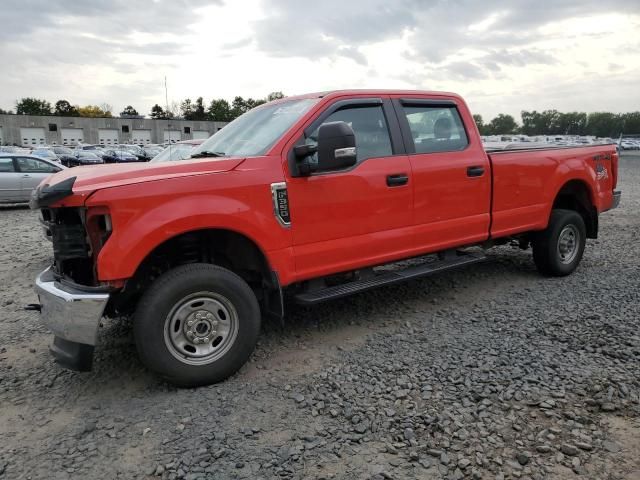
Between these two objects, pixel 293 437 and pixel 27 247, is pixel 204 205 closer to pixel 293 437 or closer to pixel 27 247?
pixel 293 437

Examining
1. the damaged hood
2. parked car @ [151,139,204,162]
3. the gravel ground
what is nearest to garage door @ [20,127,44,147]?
parked car @ [151,139,204,162]

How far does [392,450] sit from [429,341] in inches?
61.1

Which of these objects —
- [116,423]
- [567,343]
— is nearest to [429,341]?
[567,343]

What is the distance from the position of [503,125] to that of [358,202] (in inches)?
4740

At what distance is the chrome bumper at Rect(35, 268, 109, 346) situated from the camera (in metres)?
3.12

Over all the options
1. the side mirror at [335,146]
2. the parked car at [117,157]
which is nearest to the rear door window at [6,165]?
the side mirror at [335,146]

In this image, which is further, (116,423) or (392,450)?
(116,423)

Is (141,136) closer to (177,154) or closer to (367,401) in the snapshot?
(177,154)

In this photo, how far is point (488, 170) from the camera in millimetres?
4988

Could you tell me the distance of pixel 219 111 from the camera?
104062 mm

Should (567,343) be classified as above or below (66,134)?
below

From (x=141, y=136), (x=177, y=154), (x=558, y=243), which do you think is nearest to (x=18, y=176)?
(x=177, y=154)

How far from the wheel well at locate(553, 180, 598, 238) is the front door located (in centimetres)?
267

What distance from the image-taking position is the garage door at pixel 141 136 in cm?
8575
